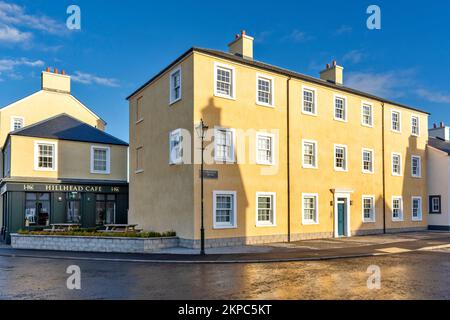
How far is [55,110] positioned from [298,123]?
2342 cm

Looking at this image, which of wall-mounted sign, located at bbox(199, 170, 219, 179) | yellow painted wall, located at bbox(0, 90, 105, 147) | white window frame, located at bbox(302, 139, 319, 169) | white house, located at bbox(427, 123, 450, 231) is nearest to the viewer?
wall-mounted sign, located at bbox(199, 170, 219, 179)

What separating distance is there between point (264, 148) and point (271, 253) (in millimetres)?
6854

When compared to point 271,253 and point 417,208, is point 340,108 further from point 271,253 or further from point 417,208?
point 271,253

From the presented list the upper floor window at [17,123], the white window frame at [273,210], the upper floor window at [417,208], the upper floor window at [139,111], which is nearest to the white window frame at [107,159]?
the upper floor window at [139,111]

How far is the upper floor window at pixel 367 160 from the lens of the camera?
27252 millimetres

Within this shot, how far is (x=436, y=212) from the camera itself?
3156cm

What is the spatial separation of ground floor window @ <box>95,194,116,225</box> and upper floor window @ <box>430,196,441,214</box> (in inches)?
1023

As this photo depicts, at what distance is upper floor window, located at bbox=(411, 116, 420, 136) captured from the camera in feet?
104

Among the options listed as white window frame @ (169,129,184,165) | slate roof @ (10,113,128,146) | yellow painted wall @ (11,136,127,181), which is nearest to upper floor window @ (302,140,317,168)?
white window frame @ (169,129,184,165)

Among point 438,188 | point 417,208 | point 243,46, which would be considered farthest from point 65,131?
point 438,188

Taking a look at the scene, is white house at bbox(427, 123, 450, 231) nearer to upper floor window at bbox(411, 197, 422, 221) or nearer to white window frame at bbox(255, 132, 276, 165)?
upper floor window at bbox(411, 197, 422, 221)

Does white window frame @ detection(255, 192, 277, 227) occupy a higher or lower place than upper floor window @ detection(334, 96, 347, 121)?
lower

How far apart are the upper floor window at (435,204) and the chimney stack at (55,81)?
34.0 m
